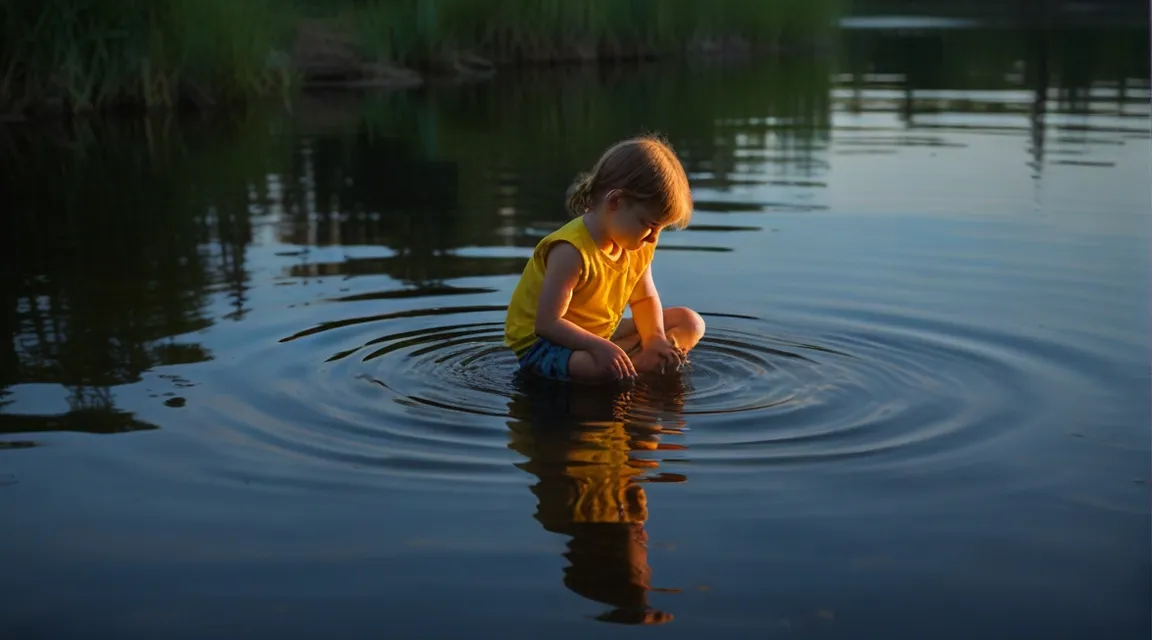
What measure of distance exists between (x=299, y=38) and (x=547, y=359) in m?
16.0

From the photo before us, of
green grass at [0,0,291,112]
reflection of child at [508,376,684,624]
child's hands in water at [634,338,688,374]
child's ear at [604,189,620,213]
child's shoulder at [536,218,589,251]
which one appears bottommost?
reflection of child at [508,376,684,624]

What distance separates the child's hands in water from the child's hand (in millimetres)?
126

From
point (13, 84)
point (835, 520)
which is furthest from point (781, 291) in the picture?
point (13, 84)

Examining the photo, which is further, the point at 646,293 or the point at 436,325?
the point at 436,325

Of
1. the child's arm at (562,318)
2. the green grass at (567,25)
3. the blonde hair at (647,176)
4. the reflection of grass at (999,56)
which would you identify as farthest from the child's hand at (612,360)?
the reflection of grass at (999,56)

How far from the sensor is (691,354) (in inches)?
208

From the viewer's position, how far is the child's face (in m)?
4.73

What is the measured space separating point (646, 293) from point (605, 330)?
198 mm

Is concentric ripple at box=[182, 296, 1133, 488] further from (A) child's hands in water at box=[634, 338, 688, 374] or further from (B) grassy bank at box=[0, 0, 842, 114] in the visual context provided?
(B) grassy bank at box=[0, 0, 842, 114]

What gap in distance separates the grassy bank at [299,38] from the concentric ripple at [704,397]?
897 cm

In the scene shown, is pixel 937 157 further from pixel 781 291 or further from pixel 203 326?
pixel 203 326

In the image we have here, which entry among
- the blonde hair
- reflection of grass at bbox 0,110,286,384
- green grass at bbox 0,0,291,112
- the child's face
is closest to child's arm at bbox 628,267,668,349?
the child's face

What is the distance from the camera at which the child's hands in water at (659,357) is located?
4926 mm

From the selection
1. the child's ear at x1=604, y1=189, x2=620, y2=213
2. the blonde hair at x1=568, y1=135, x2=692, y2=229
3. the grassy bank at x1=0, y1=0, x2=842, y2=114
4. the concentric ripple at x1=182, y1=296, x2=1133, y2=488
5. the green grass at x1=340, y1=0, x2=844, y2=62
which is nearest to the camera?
the concentric ripple at x1=182, y1=296, x2=1133, y2=488
